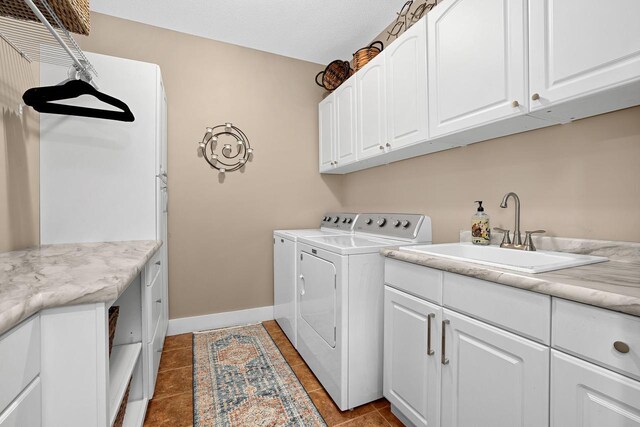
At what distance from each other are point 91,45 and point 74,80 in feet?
3.79

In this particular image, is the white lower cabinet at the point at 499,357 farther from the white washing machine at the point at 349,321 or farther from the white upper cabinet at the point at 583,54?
the white upper cabinet at the point at 583,54

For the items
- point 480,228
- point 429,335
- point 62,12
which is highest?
point 62,12

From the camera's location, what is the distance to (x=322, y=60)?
3.04 metres

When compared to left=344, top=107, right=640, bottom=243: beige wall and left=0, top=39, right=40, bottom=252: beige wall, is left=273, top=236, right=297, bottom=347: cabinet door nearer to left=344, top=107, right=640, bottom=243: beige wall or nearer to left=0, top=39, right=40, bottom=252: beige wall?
left=344, top=107, right=640, bottom=243: beige wall

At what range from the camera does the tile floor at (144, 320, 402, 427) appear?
1.52 metres

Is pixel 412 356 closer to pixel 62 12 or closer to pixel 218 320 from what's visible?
pixel 218 320

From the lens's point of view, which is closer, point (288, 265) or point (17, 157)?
point (17, 157)

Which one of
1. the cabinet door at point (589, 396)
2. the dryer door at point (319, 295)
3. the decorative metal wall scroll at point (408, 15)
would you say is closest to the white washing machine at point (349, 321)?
the dryer door at point (319, 295)

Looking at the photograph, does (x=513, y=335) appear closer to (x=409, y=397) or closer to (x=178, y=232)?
(x=409, y=397)

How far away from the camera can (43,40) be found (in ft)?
4.54

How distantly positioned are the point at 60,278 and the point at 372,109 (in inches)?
75.8

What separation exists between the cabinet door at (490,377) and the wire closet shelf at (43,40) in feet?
6.36

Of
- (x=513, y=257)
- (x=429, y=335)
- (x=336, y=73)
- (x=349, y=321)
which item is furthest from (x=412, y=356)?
(x=336, y=73)

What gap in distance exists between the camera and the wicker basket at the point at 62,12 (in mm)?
1071
